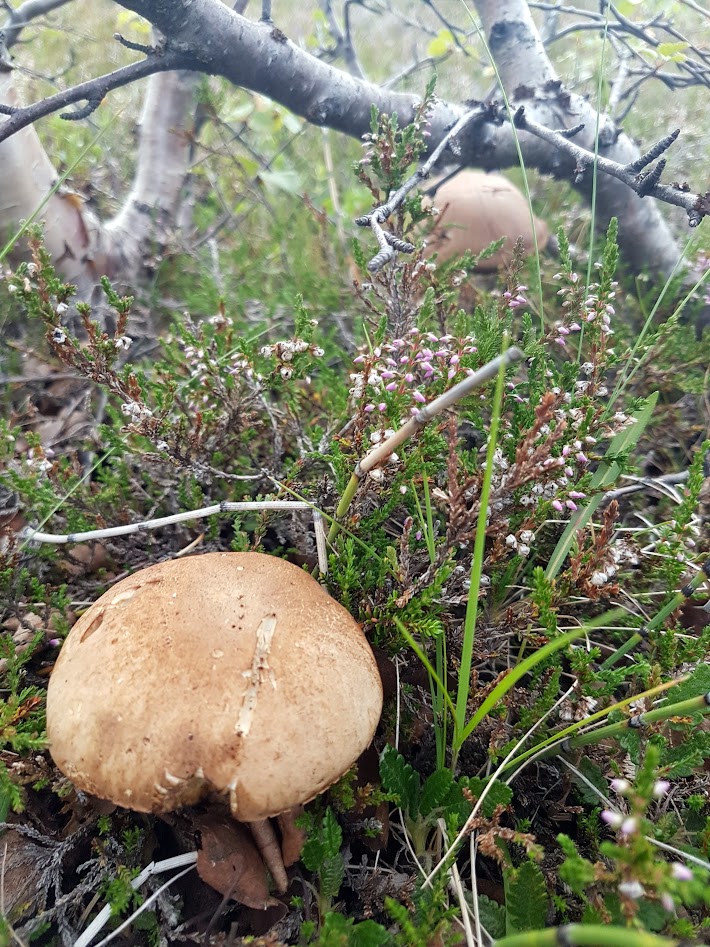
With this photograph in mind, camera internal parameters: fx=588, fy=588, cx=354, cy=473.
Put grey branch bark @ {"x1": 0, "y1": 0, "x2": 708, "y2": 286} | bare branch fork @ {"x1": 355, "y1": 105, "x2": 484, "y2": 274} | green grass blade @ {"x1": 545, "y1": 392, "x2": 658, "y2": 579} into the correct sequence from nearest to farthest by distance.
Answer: bare branch fork @ {"x1": 355, "y1": 105, "x2": 484, "y2": 274}, green grass blade @ {"x1": 545, "y1": 392, "x2": 658, "y2": 579}, grey branch bark @ {"x1": 0, "y1": 0, "x2": 708, "y2": 286}

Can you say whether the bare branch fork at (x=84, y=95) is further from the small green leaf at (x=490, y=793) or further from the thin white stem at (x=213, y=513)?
the small green leaf at (x=490, y=793)

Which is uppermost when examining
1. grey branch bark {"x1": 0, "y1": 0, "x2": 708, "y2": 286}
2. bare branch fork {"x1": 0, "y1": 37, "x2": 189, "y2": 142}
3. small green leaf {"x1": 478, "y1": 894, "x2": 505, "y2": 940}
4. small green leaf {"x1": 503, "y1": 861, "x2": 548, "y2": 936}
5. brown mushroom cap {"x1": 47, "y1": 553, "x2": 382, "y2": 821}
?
grey branch bark {"x1": 0, "y1": 0, "x2": 708, "y2": 286}

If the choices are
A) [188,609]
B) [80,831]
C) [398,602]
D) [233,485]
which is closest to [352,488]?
[398,602]

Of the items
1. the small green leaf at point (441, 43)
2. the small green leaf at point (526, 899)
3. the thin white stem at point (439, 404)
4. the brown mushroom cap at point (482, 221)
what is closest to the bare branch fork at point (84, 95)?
the thin white stem at point (439, 404)

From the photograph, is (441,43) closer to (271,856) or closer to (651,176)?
(651,176)

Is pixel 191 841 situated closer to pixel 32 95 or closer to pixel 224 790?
pixel 224 790

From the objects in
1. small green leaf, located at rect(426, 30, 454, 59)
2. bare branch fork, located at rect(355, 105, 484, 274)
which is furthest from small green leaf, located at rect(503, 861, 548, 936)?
small green leaf, located at rect(426, 30, 454, 59)

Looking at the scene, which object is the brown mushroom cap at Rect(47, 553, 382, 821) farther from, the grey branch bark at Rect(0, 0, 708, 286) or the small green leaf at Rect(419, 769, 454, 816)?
the grey branch bark at Rect(0, 0, 708, 286)
